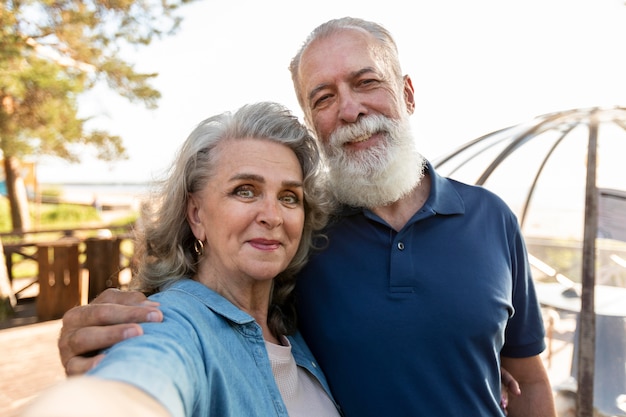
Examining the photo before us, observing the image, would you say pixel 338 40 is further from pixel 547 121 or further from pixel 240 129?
pixel 547 121

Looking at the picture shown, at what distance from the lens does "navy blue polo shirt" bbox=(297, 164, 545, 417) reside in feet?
4.91

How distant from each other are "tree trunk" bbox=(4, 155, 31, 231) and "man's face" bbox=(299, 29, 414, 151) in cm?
1116

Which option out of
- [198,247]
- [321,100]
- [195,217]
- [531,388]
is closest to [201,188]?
[195,217]

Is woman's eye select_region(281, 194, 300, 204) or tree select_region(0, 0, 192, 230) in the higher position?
tree select_region(0, 0, 192, 230)

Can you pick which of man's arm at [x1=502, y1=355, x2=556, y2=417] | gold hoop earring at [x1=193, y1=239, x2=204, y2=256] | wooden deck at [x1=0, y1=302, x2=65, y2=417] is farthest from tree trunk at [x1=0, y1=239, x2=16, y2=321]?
man's arm at [x1=502, y1=355, x2=556, y2=417]

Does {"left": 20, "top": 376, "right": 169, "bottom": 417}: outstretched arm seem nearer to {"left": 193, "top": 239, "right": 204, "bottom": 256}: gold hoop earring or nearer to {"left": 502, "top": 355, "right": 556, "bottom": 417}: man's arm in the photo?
{"left": 193, "top": 239, "right": 204, "bottom": 256}: gold hoop earring

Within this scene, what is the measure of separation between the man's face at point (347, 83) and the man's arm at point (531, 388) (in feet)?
3.67

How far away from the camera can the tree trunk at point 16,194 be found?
10.7m

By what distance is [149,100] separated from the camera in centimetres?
896

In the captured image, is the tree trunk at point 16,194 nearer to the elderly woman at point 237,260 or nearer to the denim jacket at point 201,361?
the elderly woman at point 237,260

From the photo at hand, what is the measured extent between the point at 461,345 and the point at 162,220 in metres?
1.12

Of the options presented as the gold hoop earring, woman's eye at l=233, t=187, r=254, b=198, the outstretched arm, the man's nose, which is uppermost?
the man's nose

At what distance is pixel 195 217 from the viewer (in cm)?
157

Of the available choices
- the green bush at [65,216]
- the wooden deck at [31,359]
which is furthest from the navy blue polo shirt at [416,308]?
the green bush at [65,216]
